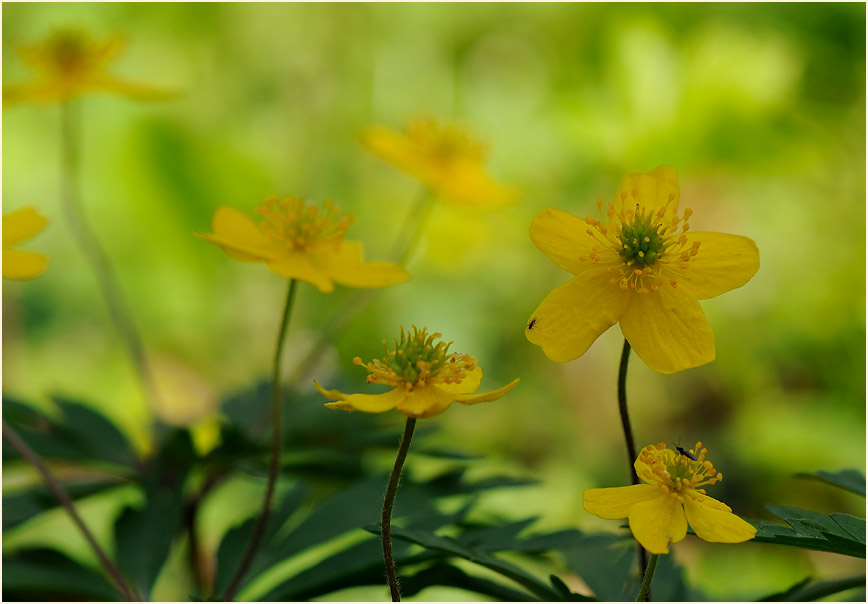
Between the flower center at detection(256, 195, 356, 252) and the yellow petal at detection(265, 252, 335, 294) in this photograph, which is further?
the flower center at detection(256, 195, 356, 252)

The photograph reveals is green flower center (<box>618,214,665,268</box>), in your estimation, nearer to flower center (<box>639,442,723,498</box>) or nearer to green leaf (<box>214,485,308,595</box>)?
flower center (<box>639,442,723,498</box>)

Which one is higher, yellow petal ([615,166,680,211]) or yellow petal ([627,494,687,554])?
yellow petal ([615,166,680,211])

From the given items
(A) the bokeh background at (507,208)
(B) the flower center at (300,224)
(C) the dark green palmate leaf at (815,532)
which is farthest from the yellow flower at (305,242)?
(A) the bokeh background at (507,208)

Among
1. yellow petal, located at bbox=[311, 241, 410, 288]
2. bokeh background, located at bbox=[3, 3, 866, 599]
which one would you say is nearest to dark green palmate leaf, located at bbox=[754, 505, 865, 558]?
yellow petal, located at bbox=[311, 241, 410, 288]

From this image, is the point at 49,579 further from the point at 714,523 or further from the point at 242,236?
the point at 714,523

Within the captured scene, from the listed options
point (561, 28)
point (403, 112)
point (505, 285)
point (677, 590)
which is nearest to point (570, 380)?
point (505, 285)

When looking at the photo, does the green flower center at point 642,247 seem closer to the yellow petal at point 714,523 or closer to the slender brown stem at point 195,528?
the yellow petal at point 714,523
